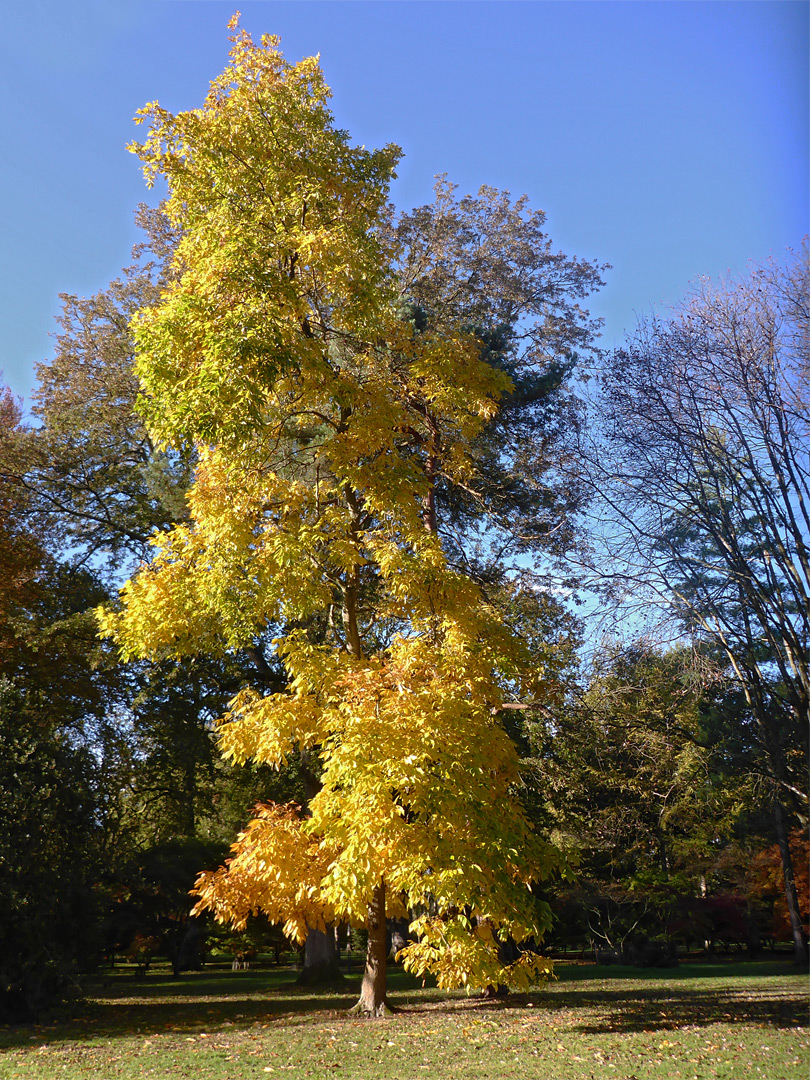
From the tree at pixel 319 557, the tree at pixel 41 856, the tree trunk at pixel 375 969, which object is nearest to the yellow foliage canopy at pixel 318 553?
the tree at pixel 319 557

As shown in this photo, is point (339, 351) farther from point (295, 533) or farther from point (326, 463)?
point (295, 533)

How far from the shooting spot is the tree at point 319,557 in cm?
727

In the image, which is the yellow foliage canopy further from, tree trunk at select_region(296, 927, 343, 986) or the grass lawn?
tree trunk at select_region(296, 927, 343, 986)

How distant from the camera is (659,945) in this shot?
69.3ft

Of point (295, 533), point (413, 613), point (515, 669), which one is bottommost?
point (515, 669)

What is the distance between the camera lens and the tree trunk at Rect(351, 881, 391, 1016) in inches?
383

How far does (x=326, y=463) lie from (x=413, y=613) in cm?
325

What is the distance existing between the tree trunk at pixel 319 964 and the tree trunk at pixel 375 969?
19.9 feet

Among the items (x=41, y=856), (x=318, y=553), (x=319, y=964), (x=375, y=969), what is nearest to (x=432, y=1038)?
(x=375, y=969)

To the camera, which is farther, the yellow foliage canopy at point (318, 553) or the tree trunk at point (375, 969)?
the tree trunk at point (375, 969)

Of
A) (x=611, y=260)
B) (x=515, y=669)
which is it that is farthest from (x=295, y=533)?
(x=611, y=260)

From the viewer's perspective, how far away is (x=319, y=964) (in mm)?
16469

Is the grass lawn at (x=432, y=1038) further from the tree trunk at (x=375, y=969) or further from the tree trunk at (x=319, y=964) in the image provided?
the tree trunk at (x=319, y=964)

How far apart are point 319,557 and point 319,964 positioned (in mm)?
11111
